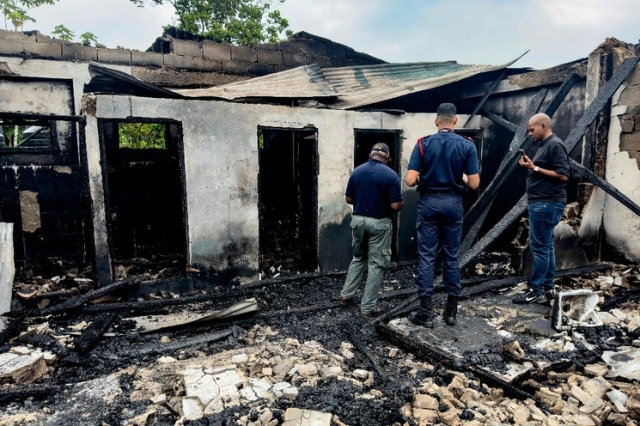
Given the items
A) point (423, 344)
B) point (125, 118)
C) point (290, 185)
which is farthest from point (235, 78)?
point (423, 344)

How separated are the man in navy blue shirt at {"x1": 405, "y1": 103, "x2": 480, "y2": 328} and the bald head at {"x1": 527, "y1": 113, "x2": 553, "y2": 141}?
1013 mm

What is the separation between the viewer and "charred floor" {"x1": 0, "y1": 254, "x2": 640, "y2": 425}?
277cm

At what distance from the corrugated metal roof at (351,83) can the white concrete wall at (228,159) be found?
0.73 ft

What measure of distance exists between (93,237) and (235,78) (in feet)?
15.6

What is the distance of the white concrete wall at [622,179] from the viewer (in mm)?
5500

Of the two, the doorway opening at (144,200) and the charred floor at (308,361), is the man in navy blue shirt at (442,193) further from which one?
the doorway opening at (144,200)

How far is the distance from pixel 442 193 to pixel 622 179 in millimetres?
3583

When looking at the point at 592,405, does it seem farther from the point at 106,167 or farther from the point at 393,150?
the point at 106,167

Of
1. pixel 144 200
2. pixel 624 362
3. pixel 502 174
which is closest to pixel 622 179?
pixel 502 174

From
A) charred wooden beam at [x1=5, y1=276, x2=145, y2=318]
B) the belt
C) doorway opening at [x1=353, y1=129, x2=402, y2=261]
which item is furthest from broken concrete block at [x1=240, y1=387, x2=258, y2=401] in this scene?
doorway opening at [x1=353, y1=129, x2=402, y2=261]

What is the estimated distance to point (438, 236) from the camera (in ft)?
13.2

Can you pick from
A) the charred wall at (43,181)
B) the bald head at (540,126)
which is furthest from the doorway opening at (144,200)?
the bald head at (540,126)

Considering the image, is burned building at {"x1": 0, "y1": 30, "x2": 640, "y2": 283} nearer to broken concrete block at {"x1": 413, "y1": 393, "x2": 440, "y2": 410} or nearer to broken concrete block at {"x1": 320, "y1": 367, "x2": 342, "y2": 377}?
broken concrete block at {"x1": 320, "y1": 367, "x2": 342, "y2": 377}

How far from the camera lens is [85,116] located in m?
4.82
